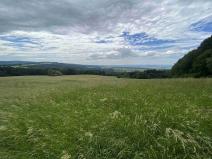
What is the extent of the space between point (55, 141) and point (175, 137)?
99.4 inches

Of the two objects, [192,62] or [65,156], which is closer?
[65,156]

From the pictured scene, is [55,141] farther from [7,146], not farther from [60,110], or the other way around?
[60,110]

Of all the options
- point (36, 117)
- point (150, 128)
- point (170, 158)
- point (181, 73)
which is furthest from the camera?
point (181, 73)

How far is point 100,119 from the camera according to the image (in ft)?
23.0

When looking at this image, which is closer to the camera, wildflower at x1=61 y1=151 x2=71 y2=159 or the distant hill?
wildflower at x1=61 y1=151 x2=71 y2=159

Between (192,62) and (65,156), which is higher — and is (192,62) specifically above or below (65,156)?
above

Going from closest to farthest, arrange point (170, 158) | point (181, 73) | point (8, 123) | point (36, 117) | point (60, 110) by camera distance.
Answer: point (170, 158), point (8, 123), point (36, 117), point (60, 110), point (181, 73)

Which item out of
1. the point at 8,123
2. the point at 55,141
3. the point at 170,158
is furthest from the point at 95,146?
the point at 8,123

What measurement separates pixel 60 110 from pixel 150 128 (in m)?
4.68

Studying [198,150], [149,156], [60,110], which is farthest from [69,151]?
[60,110]

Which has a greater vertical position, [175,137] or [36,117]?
[175,137]

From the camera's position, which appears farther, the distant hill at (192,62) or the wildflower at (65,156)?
the distant hill at (192,62)

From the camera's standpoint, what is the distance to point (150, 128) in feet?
17.4

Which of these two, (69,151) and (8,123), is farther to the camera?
(8,123)
